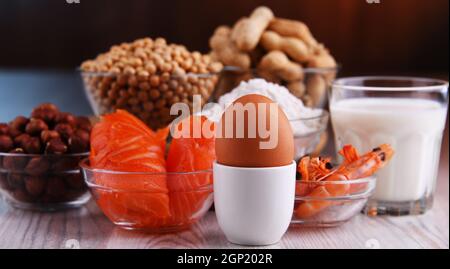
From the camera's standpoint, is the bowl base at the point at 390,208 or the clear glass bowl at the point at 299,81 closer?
the bowl base at the point at 390,208

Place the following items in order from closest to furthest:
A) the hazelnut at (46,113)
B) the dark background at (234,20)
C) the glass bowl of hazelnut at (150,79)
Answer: the hazelnut at (46,113), the glass bowl of hazelnut at (150,79), the dark background at (234,20)

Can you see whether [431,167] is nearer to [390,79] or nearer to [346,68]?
[390,79]

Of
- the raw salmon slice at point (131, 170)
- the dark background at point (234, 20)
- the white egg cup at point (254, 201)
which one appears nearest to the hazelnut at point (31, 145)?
the raw salmon slice at point (131, 170)

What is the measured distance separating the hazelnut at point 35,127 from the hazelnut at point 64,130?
0.02 meters

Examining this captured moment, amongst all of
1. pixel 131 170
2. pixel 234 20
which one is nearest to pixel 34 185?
pixel 131 170

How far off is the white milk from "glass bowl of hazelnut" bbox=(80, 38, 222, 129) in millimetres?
213

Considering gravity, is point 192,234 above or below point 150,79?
below

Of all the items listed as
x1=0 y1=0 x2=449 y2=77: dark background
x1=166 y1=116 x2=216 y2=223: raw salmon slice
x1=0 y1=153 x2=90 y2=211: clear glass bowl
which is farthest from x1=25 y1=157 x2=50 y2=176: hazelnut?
x1=0 y1=0 x2=449 y2=77: dark background

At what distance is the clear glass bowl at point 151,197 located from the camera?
0.77 m

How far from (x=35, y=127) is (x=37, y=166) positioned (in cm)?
5

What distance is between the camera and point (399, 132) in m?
0.89

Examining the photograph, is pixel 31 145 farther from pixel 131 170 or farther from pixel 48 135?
pixel 131 170

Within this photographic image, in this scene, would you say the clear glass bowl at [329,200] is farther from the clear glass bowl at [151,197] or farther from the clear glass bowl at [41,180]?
the clear glass bowl at [41,180]

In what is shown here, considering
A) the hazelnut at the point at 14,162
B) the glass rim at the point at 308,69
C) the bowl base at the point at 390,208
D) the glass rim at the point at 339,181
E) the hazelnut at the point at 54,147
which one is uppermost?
the glass rim at the point at 308,69
